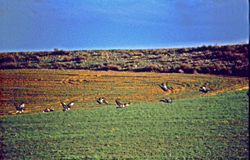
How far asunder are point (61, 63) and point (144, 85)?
6.44 metres

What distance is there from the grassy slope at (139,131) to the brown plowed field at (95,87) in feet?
1.69

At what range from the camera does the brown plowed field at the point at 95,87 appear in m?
8.12

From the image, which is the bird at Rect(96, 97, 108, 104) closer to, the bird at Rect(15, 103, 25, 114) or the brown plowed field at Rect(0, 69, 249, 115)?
the brown plowed field at Rect(0, 69, 249, 115)

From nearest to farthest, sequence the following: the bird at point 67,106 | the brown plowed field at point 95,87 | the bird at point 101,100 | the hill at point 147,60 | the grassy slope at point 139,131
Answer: the grassy slope at point 139,131 < the bird at point 67,106 < the bird at point 101,100 < the brown plowed field at point 95,87 < the hill at point 147,60

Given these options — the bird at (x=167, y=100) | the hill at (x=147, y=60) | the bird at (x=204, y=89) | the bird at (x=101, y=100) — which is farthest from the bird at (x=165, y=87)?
the bird at (x=101, y=100)

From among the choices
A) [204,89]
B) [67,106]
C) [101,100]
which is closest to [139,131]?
[101,100]

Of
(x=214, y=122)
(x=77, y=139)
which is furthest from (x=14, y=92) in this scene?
(x=214, y=122)

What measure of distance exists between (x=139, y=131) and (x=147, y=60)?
6.08m

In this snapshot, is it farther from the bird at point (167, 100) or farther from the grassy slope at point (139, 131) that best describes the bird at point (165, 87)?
the grassy slope at point (139, 131)

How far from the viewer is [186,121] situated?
681 cm

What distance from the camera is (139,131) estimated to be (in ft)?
21.0

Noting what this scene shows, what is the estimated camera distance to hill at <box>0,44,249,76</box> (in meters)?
9.84

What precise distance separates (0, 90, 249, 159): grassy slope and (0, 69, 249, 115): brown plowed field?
515 mm

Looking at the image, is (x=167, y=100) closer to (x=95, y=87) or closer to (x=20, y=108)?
(x=95, y=87)
